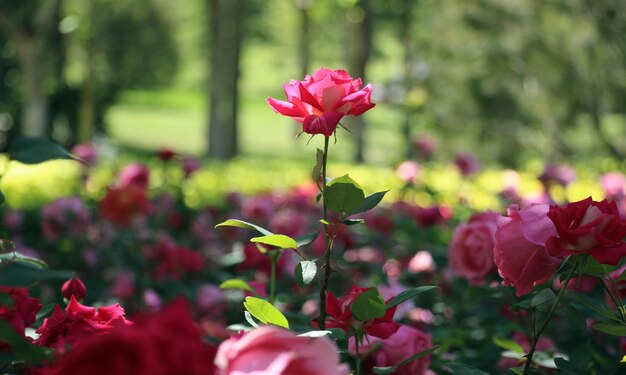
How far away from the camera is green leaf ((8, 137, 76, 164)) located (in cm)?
130

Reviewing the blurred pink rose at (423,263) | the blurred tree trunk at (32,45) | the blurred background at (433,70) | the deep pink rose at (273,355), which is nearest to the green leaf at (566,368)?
the deep pink rose at (273,355)

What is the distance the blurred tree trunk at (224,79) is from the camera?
15.7 meters

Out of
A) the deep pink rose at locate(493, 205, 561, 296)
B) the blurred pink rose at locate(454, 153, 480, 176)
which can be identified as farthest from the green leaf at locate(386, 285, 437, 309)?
the blurred pink rose at locate(454, 153, 480, 176)

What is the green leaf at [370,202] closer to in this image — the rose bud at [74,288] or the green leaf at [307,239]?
the green leaf at [307,239]

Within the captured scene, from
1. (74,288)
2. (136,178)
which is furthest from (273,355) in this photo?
(136,178)

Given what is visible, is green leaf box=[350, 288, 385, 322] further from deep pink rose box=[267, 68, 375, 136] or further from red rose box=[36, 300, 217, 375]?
red rose box=[36, 300, 217, 375]

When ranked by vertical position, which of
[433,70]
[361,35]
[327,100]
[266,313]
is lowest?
[266,313]

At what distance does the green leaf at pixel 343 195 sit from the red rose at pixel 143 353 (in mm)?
443

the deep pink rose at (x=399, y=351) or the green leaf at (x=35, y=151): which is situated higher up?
the green leaf at (x=35, y=151)

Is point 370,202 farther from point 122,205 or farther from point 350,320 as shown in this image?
point 122,205

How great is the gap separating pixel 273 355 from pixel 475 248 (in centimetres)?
109

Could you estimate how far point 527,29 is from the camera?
12961 millimetres

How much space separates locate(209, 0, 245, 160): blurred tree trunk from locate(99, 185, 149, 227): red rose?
11.9 m

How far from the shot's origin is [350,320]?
1.19 metres
